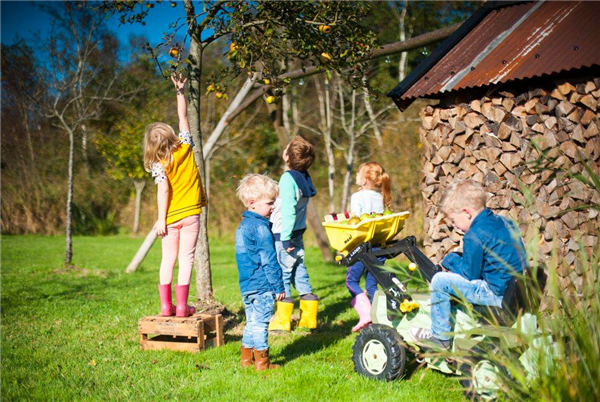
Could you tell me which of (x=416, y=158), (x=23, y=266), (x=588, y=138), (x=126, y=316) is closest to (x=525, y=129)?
(x=588, y=138)

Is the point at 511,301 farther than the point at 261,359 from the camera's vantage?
No

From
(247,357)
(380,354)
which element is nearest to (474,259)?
(380,354)

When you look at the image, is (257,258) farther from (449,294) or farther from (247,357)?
(449,294)

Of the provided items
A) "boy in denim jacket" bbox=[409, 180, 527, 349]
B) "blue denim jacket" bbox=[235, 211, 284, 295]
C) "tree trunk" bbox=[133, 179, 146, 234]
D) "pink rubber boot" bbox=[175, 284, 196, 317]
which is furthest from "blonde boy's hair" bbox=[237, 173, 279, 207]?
"tree trunk" bbox=[133, 179, 146, 234]

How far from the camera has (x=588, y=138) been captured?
17.4ft

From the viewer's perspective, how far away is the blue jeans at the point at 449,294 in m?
3.29

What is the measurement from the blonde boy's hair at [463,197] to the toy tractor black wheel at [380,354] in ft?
3.15

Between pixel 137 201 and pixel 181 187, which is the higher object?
pixel 137 201

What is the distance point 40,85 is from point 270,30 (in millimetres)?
8013

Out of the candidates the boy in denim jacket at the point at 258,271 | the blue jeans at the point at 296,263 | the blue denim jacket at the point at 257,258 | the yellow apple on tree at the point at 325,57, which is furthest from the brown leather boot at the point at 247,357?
the yellow apple on tree at the point at 325,57

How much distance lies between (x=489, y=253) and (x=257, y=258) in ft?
5.33

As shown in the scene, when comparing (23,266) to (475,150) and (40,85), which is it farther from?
(475,150)

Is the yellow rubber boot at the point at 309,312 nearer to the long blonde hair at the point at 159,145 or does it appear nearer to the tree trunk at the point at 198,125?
the tree trunk at the point at 198,125

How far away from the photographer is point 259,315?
4012mm
